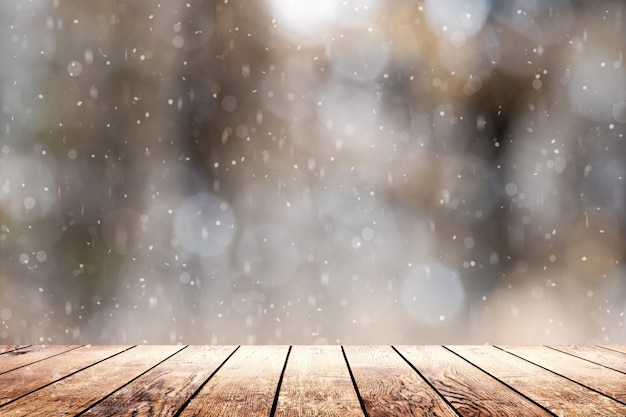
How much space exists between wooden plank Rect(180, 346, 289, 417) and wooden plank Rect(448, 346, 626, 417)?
495 millimetres

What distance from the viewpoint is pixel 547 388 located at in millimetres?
1125

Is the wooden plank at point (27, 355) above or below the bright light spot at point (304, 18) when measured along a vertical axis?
below

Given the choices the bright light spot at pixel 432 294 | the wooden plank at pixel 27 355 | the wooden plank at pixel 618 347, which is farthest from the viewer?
the bright light spot at pixel 432 294

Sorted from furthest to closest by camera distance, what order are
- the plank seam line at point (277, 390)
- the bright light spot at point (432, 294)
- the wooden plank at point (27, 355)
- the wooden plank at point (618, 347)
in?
the bright light spot at point (432, 294)
the wooden plank at point (618, 347)
the wooden plank at point (27, 355)
the plank seam line at point (277, 390)

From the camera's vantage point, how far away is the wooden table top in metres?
0.97

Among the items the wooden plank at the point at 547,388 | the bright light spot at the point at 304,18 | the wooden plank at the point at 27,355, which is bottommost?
the wooden plank at the point at 547,388

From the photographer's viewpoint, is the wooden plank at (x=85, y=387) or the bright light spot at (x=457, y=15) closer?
the wooden plank at (x=85, y=387)

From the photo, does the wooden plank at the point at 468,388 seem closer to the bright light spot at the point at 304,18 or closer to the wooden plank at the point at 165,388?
the wooden plank at the point at 165,388

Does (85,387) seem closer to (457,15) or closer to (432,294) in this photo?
(432,294)

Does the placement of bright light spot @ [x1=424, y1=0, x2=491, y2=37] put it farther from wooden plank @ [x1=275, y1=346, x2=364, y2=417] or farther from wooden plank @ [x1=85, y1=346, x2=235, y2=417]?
wooden plank @ [x1=85, y1=346, x2=235, y2=417]

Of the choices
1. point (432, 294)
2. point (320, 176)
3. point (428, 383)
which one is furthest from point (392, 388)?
point (320, 176)

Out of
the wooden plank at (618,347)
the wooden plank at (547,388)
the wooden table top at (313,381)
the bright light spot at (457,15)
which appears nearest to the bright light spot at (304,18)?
the bright light spot at (457,15)

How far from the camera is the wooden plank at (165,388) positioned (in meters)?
0.97

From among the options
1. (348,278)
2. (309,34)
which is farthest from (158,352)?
(309,34)
